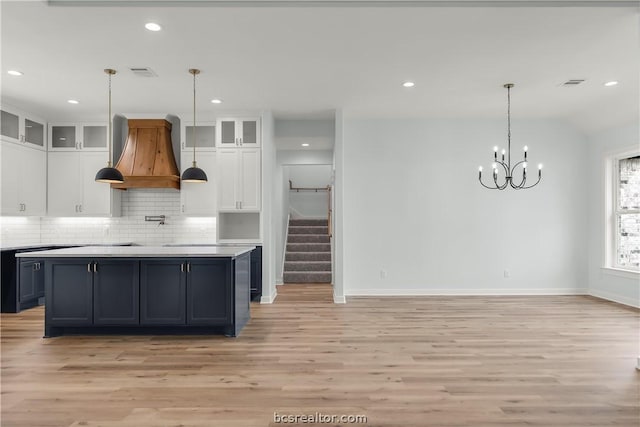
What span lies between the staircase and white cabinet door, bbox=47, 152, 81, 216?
160 inches

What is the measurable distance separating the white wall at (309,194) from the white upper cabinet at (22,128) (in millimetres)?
6940

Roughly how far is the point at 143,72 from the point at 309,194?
326 inches

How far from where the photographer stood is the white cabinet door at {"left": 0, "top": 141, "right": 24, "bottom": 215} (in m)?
5.95

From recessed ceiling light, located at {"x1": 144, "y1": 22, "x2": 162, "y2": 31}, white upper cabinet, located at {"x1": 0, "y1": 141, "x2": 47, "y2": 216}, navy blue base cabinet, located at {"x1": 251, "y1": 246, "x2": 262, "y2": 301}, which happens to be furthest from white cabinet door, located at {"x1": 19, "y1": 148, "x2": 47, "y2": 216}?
recessed ceiling light, located at {"x1": 144, "y1": 22, "x2": 162, "y2": 31}

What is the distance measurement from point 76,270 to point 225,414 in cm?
274

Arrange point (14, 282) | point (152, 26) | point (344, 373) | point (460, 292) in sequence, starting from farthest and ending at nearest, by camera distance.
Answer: point (460, 292)
point (14, 282)
point (152, 26)
point (344, 373)

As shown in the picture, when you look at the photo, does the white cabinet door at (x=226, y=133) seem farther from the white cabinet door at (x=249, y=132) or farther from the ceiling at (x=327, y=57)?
the ceiling at (x=327, y=57)

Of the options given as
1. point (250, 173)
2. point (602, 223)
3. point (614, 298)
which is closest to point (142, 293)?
point (250, 173)

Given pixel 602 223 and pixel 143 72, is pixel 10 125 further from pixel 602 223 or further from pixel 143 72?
pixel 602 223

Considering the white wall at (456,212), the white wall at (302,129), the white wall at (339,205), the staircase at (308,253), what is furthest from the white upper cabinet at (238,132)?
the staircase at (308,253)

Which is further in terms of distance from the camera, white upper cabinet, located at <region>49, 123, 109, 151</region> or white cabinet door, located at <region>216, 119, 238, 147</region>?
white upper cabinet, located at <region>49, 123, 109, 151</region>

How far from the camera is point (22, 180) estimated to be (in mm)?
6305

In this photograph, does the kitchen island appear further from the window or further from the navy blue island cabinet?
the window

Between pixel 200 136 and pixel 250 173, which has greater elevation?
pixel 200 136
